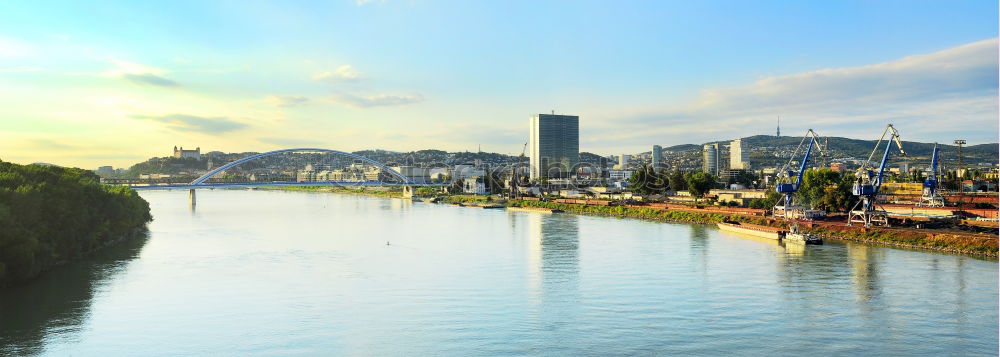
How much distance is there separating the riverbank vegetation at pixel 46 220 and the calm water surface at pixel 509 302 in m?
0.76

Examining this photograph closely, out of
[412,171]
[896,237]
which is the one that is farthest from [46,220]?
[412,171]

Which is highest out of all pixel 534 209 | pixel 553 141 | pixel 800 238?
pixel 553 141

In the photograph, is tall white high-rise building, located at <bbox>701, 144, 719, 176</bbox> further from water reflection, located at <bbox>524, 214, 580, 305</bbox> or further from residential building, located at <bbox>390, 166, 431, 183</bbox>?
water reflection, located at <bbox>524, 214, 580, 305</bbox>

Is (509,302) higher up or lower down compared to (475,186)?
lower down

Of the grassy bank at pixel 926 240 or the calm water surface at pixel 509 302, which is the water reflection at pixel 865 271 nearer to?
the calm water surface at pixel 509 302

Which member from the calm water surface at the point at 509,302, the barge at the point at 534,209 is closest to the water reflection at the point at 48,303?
the calm water surface at the point at 509,302

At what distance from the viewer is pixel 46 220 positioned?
2258 cm

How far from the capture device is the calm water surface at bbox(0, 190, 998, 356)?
13836mm

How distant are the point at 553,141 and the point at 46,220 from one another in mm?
131071

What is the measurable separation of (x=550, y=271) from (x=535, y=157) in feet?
420

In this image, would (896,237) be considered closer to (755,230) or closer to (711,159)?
(755,230)

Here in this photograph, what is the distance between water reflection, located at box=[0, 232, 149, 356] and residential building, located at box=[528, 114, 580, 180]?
124750mm

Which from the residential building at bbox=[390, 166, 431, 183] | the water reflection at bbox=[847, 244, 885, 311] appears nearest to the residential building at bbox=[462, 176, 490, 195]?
the residential building at bbox=[390, 166, 431, 183]

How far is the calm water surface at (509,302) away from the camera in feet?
→ 45.4
